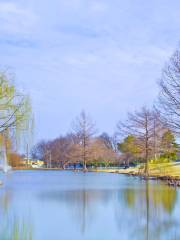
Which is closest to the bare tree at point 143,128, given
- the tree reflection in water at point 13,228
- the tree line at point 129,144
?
the tree line at point 129,144

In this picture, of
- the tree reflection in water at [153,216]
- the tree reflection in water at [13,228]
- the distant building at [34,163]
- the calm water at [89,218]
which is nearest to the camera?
the tree reflection in water at [13,228]

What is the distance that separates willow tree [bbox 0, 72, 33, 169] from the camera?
71.6 feet

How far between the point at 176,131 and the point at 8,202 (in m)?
11.6

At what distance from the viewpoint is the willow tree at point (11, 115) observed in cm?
2181

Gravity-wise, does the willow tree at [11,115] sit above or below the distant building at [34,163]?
above

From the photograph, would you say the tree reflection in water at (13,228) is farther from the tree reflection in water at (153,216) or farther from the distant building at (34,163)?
the distant building at (34,163)

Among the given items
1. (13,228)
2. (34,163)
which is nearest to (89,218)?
(13,228)

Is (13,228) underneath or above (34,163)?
above

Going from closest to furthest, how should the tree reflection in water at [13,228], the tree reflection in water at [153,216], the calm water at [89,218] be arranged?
the tree reflection in water at [13,228], the calm water at [89,218], the tree reflection in water at [153,216]

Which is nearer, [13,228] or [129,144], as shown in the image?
[13,228]

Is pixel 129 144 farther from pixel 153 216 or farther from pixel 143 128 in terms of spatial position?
pixel 153 216

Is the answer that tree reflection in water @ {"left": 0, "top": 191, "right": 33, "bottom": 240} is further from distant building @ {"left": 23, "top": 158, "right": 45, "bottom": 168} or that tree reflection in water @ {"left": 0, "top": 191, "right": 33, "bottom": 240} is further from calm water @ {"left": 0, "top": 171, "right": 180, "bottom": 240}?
distant building @ {"left": 23, "top": 158, "right": 45, "bottom": 168}

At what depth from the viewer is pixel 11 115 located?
2206cm

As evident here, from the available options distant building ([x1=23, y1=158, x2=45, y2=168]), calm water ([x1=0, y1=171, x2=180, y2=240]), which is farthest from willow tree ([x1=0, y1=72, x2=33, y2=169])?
distant building ([x1=23, y1=158, x2=45, y2=168])
